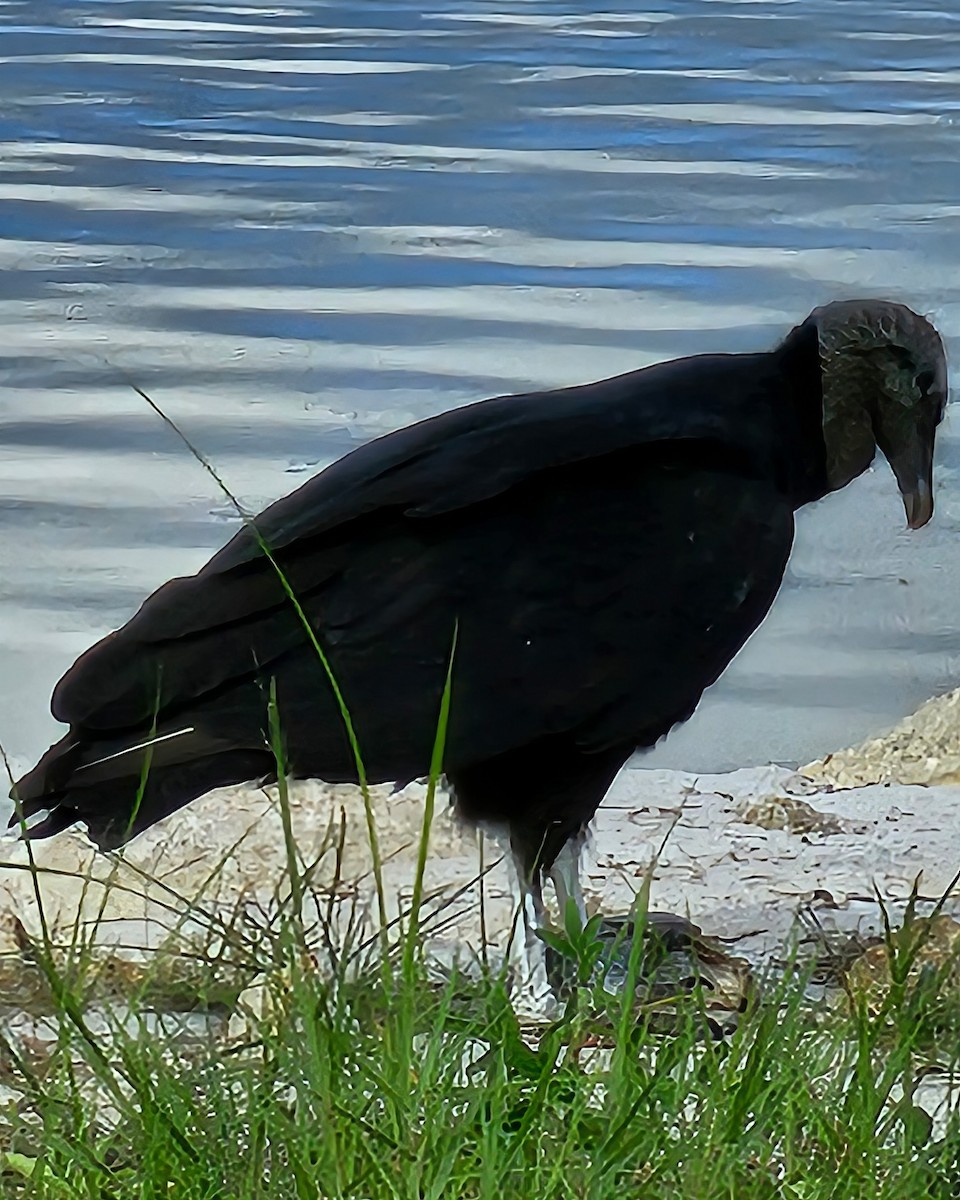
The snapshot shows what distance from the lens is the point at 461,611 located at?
2047 millimetres

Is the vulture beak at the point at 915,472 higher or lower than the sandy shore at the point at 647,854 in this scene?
higher

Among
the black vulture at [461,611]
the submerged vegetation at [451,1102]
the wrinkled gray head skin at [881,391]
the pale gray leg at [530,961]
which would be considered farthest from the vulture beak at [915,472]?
the submerged vegetation at [451,1102]

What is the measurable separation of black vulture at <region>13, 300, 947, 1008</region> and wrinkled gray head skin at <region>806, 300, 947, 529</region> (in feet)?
0.36

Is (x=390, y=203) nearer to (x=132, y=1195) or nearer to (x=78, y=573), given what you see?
(x=78, y=573)

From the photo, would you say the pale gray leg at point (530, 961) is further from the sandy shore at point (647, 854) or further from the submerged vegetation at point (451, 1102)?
the submerged vegetation at point (451, 1102)

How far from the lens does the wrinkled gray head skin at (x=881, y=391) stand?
2.19 meters

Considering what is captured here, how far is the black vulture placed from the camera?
205 cm

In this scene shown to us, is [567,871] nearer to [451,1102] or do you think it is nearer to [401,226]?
[451,1102]

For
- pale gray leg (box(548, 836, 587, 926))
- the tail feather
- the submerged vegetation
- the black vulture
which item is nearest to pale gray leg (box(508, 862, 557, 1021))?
pale gray leg (box(548, 836, 587, 926))

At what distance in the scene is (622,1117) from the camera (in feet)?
4.65

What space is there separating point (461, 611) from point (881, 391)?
52 centimetres

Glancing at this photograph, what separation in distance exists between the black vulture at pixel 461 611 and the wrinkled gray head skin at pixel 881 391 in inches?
4.3

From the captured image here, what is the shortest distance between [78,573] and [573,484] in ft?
6.27

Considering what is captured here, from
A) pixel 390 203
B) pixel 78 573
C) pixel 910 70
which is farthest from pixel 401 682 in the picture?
pixel 910 70
